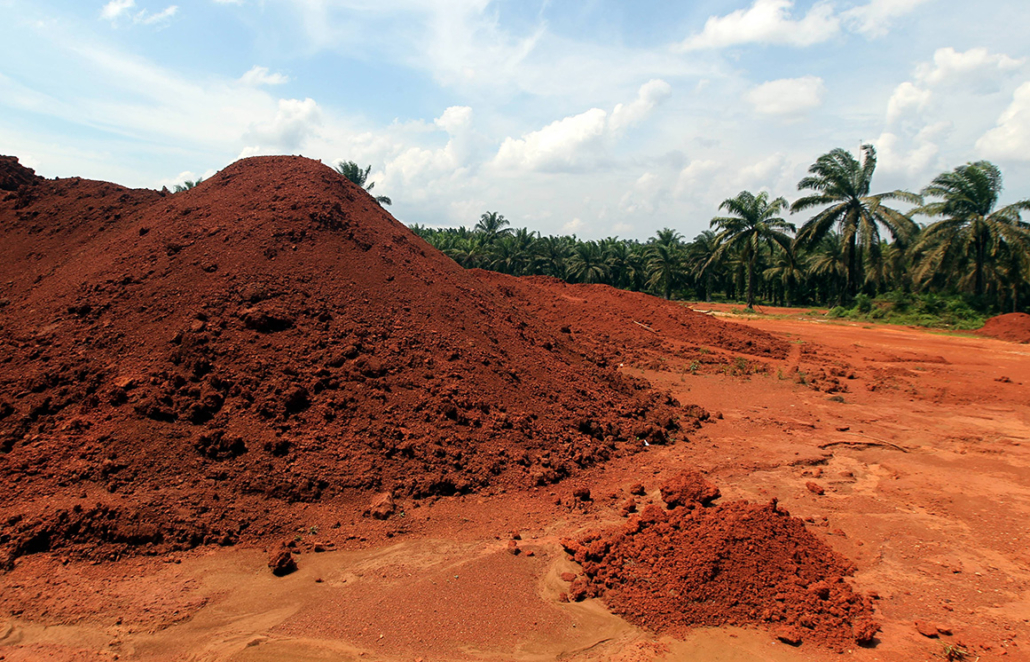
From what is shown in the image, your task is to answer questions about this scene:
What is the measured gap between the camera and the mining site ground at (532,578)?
346 centimetres

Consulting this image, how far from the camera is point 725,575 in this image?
3969 millimetres

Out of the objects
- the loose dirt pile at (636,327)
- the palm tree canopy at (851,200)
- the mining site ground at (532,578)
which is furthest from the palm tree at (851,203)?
the mining site ground at (532,578)

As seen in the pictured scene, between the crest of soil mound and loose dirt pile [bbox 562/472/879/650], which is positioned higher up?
the crest of soil mound

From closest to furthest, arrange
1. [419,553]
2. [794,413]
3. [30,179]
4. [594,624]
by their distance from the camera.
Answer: [594,624]
[419,553]
[794,413]
[30,179]

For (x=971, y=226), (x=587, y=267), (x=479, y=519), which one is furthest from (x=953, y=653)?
(x=587, y=267)

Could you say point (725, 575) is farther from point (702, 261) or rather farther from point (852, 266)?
point (702, 261)

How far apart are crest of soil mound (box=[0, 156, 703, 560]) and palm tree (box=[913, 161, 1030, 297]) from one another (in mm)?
19635

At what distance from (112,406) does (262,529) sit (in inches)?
81.9

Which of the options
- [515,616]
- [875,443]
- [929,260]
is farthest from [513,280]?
[929,260]

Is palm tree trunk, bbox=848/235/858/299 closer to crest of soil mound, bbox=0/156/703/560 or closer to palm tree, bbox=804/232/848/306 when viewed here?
palm tree, bbox=804/232/848/306

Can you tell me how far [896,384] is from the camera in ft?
36.2

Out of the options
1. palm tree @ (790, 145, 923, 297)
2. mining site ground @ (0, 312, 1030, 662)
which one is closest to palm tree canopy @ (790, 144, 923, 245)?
palm tree @ (790, 145, 923, 297)

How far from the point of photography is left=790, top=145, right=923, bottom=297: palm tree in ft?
77.0

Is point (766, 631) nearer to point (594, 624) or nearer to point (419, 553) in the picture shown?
point (594, 624)
